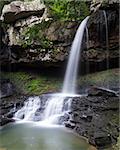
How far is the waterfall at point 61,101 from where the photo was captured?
415 inches

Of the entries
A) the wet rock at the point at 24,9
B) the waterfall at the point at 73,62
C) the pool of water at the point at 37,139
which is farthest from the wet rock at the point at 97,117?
the wet rock at the point at 24,9

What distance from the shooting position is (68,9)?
1318cm

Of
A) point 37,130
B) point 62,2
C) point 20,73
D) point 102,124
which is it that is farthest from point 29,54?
point 102,124

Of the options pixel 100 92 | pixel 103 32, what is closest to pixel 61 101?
pixel 100 92

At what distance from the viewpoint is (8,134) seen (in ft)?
30.3

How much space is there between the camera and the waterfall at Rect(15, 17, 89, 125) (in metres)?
10.5

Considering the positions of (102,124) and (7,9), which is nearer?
(102,124)

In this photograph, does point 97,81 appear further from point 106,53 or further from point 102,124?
point 102,124

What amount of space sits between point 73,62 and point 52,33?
1.51m

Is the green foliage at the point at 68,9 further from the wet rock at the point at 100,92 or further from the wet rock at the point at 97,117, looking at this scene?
the wet rock at the point at 97,117

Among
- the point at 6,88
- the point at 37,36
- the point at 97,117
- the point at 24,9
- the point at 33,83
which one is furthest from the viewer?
the point at 6,88

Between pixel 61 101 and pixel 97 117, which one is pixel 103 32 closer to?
pixel 61 101

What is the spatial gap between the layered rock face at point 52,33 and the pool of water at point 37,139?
4.30 metres

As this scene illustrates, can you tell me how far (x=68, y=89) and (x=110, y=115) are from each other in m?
4.29
